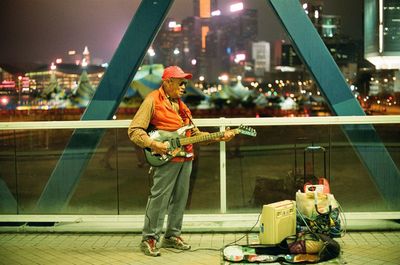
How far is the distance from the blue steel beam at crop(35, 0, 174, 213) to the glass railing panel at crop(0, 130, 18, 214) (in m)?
0.42

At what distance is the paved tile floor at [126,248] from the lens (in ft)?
18.3

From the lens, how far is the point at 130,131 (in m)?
5.56

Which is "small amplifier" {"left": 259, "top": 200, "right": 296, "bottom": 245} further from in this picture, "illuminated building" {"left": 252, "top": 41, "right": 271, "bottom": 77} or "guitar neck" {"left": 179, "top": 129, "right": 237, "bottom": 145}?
"illuminated building" {"left": 252, "top": 41, "right": 271, "bottom": 77}

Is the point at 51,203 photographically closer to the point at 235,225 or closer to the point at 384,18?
the point at 235,225

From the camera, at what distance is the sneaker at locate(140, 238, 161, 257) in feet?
18.8

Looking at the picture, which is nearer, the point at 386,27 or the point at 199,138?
the point at 199,138

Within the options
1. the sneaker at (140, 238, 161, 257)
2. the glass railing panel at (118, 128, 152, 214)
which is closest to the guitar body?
the sneaker at (140, 238, 161, 257)

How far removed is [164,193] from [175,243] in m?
0.67

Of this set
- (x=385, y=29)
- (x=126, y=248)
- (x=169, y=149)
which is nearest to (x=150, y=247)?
(x=126, y=248)

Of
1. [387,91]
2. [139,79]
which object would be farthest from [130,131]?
[387,91]

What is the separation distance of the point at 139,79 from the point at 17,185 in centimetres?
3207

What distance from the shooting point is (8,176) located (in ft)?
24.1

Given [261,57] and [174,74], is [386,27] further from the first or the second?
Answer: [261,57]

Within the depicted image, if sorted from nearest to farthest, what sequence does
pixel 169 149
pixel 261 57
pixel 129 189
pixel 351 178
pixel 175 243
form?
1. pixel 169 149
2. pixel 175 243
3. pixel 129 189
4. pixel 351 178
5. pixel 261 57
